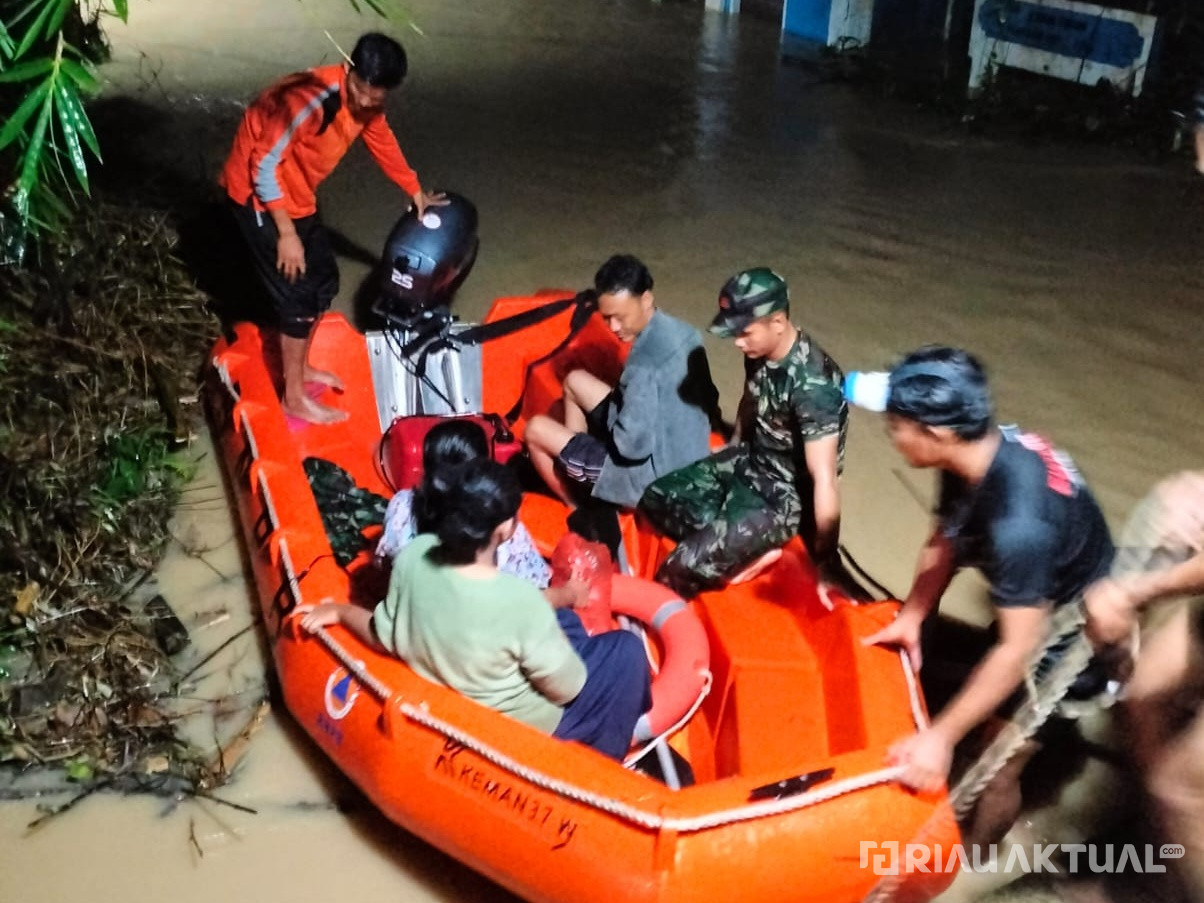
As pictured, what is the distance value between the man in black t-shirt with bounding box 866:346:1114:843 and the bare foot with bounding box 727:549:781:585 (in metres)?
0.68

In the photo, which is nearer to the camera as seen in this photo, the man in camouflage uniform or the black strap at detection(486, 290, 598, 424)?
the man in camouflage uniform

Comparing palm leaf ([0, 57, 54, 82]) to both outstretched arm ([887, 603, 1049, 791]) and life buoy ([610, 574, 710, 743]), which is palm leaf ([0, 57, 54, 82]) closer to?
life buoy ([610, 574, 710, 743])

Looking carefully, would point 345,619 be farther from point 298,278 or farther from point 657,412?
point 298,278

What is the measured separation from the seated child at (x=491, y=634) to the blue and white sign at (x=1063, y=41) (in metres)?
7.19

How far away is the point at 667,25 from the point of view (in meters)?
11.0

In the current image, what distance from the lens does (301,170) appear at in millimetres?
3494

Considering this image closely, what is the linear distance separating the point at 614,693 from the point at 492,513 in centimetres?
62

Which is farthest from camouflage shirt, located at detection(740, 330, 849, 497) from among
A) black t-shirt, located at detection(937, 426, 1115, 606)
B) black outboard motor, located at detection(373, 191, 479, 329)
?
black outboard motor, located at detection(373, 191, 479, 329)

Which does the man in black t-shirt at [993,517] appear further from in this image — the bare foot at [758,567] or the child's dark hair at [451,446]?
the child's dark hair at [451,446]

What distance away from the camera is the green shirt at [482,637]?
2135 mm

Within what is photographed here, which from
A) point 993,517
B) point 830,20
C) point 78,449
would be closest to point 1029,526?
point 993,517

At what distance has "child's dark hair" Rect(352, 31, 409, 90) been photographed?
321cm

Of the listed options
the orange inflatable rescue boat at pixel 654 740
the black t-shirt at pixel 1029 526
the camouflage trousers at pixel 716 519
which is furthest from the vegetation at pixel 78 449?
the black t-shirt at pixel 1029 526

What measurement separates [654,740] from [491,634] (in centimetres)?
63
